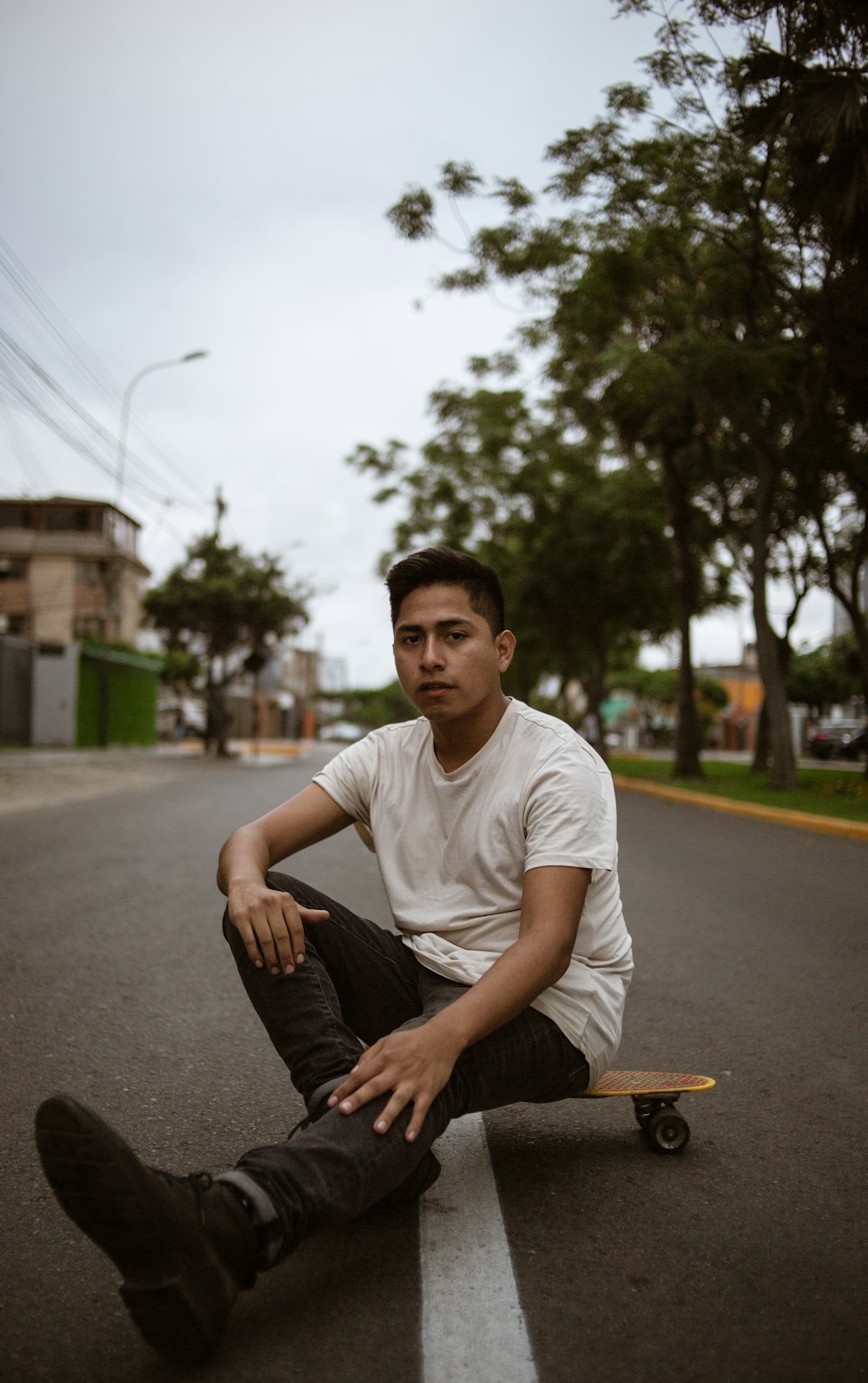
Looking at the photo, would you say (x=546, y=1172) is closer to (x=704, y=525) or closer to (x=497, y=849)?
(x=497, y=849)

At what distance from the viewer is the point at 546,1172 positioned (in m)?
2.60

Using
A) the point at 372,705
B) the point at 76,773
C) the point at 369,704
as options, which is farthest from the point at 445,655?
the point at 369,704

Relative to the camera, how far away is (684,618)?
69.6ft

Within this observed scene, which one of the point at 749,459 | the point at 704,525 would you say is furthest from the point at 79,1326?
the point at 704,525

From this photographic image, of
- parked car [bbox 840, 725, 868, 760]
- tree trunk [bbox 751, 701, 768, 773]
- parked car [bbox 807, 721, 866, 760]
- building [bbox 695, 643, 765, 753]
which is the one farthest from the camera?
building [bbox 695, 643, 765, 753]

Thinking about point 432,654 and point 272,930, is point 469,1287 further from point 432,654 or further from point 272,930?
point 432,654

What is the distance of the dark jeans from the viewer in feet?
6.12

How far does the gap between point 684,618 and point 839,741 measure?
2155 cm

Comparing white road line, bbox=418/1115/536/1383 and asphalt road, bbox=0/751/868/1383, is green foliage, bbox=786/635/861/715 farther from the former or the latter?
white road line, bbox=418/1115/536/1383

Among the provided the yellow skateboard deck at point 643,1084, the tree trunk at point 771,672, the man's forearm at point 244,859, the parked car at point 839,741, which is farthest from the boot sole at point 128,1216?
the parked car at point 839,741

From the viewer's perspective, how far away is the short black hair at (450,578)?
2.58 meters

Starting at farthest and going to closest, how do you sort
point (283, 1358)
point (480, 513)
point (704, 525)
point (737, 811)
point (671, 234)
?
point (480, 513) < point (704, 525) < point (737, 811) < point (671, 234) < point (283, 1358)

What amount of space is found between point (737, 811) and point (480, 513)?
717 inches

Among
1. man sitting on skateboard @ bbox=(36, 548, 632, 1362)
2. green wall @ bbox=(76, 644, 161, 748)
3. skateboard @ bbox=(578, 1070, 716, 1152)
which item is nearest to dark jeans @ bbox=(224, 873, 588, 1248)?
man sitting on skateboard @ bbox=(36, 548, 632, 1362)
